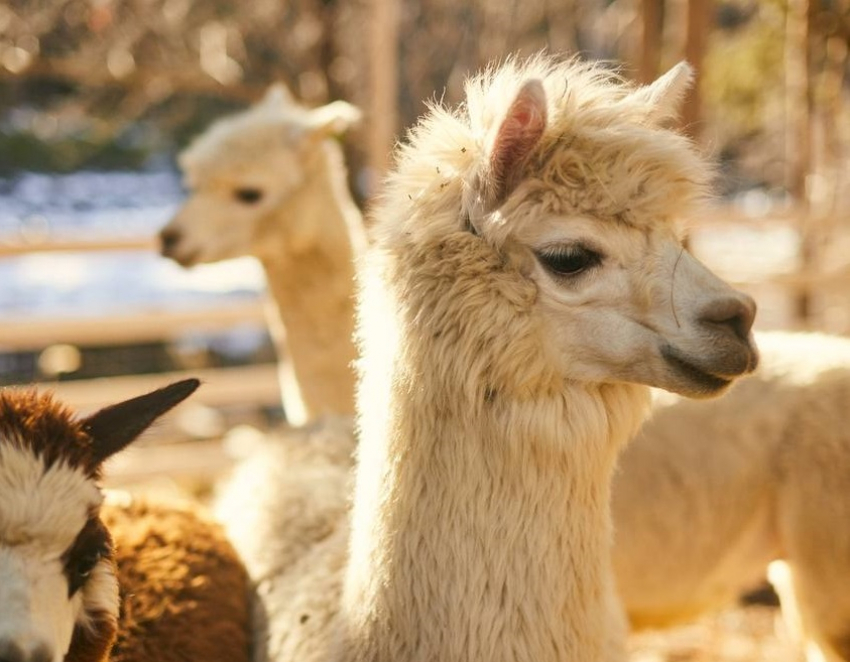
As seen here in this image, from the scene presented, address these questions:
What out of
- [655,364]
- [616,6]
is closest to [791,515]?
[655,364]

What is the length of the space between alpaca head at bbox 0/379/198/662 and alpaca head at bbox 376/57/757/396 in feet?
2.12

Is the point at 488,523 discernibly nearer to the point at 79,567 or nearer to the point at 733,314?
the point at 733,314

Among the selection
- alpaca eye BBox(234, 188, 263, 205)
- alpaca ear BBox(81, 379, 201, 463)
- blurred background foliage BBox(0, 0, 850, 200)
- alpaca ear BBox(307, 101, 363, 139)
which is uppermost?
blurred background foliage BBox(0, 0, 850, 200)

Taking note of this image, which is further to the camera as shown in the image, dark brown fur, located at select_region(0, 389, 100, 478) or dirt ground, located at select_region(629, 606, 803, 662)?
dirt ground, located at select_region(629, 606, 803, 662)

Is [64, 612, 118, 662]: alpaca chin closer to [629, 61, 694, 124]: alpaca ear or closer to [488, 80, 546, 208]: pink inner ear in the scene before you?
[488, 80, 546, 208]: pink inner ear

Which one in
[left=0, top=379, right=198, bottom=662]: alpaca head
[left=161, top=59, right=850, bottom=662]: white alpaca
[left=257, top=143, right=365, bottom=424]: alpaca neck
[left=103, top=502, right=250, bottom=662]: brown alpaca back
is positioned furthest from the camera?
[left=257, top=143, right=365, bottom=424]: alpaca neck

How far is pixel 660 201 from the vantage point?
7.47ft

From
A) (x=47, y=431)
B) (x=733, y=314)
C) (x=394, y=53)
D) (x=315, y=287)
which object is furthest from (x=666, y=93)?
(x=394, y=53)

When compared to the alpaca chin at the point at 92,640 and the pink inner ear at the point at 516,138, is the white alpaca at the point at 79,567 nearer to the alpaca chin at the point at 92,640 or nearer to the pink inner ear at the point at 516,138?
the alpaca chin at the point at 92,640

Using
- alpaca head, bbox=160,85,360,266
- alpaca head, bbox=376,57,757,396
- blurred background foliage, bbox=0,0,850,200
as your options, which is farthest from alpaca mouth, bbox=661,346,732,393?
blurred background foliage, bbox=0,0,850,200

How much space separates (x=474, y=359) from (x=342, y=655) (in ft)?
2.50

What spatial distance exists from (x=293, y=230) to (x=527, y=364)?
101 inches

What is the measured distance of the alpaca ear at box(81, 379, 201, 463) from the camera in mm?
2215

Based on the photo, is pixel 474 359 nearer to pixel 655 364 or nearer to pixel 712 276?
pixel 655 364
